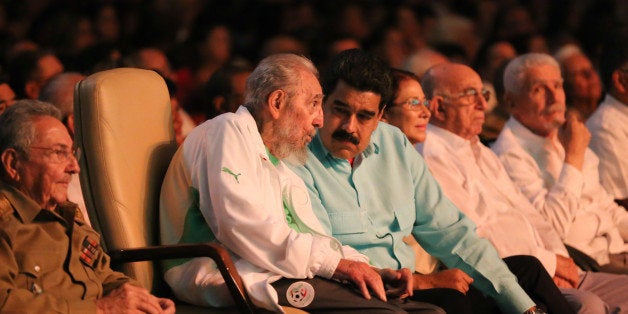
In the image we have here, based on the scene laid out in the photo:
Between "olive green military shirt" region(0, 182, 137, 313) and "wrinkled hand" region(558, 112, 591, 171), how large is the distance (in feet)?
8.83

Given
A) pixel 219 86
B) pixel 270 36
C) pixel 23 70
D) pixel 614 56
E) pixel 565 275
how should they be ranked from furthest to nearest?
pixel 270 36, pixel 614 56, pixel 23 70, pixel 219 86, pixel 565 275

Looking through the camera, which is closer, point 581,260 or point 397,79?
point 397,79

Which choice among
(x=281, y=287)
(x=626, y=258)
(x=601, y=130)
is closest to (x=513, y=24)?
(x=601, y=130)

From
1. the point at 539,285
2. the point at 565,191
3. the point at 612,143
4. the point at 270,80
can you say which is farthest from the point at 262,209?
the point at 612,143

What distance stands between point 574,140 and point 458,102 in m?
0.65

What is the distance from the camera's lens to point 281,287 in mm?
3832

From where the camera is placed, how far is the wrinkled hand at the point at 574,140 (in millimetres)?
5695

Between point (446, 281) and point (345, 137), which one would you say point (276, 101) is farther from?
point (446, 281)

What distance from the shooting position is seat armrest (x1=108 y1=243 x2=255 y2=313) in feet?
12.1

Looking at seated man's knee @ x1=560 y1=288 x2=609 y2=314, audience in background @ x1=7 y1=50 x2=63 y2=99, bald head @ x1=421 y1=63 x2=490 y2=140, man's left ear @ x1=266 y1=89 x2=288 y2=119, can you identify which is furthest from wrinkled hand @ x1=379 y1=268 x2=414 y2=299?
audience in background @ x1=7 y1=50 x2=63 y2=99

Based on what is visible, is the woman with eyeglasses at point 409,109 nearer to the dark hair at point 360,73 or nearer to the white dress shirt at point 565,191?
the dark hair at point 360,73

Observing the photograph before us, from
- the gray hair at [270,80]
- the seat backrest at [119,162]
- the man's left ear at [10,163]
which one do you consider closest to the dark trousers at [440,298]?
the seat backrest at [119,162]

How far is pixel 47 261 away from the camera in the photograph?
11.5 ft

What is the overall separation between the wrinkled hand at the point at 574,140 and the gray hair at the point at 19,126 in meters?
2.87
